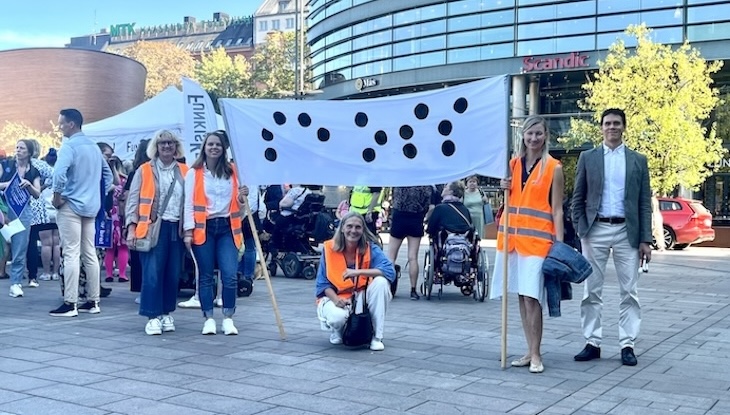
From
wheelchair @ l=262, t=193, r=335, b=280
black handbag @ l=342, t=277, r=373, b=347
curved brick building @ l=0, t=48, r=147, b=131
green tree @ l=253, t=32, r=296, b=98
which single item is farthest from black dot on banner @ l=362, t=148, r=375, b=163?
green tree @ l=253, t=32, r=296, b=98

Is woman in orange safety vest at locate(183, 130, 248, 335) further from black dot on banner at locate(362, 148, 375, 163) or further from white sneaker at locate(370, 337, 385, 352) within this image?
white sneaker at locate(370, 337, 385, 352)

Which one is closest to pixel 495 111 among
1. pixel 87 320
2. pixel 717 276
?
pixel 87 320

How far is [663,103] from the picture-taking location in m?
31.3

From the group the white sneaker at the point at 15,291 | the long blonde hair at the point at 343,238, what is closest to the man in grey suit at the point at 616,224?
the long blonde hair at the point at 343,238

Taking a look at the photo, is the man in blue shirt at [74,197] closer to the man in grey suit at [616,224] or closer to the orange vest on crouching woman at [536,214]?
the orange vest on crouching woman at [536,214]

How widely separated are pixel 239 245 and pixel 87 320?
197 cm

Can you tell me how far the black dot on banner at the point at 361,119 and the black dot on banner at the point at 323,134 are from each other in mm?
291

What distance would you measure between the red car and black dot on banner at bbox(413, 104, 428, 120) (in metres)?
17.8

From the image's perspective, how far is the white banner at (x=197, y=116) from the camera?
8.80 meters

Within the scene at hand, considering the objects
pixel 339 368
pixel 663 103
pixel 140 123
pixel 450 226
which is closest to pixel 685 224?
pixel 663 103

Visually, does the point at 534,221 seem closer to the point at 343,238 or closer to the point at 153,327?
the point at 343,238

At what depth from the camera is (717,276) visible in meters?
14.9

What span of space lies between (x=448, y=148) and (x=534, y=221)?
3.77 feet

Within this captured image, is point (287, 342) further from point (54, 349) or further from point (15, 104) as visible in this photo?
point (15, 104)
